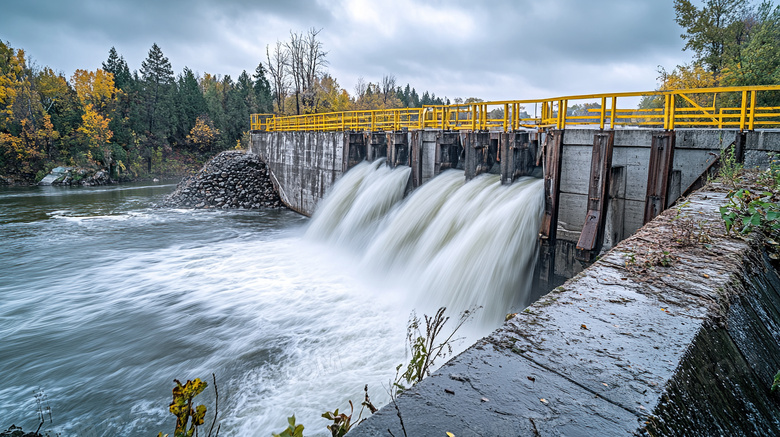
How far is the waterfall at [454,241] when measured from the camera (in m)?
8.99

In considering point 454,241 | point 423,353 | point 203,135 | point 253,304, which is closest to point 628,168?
point 454,241

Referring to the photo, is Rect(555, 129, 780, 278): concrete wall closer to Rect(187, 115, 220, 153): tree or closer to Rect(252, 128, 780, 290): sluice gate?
Rect(252, 128, 780, 290): sluice gate

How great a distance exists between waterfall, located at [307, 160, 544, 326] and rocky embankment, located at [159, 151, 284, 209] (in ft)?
39.0

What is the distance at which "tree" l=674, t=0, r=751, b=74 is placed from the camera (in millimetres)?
28438

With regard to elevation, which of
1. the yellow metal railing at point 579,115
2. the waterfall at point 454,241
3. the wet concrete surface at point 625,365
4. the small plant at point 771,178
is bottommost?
the waterfall at point 454,241

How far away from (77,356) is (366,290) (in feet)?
19.6

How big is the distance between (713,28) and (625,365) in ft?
118

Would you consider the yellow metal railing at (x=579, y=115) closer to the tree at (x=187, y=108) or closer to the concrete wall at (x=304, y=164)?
the concrete wall at (x=304, y=164)

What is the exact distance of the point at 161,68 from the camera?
7375 cm

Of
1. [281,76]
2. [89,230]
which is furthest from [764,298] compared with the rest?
[281,76]

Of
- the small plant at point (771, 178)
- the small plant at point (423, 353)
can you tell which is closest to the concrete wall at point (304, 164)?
the small plant at point (423, 353)

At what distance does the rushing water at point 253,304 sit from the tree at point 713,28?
86.6ft

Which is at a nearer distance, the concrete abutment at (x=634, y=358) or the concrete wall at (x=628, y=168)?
the concrete abutment at (x=634, y=358)

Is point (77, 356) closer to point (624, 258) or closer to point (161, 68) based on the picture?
point (624, 258)
